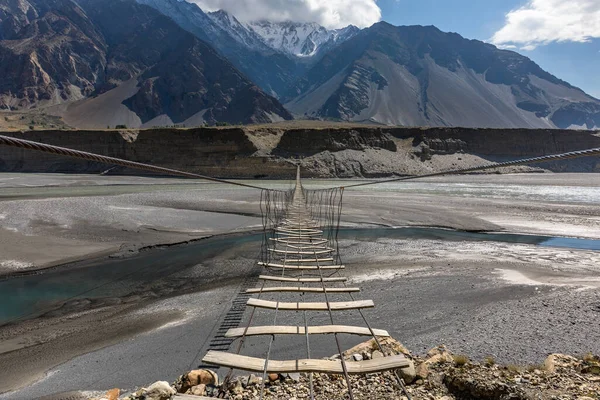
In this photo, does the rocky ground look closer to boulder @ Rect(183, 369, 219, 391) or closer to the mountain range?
boulder @ Rect(183, 369, 219, 391)

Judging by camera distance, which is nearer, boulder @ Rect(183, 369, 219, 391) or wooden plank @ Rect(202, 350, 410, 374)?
wooden plank @ Rect(202, 350, 410, 374)

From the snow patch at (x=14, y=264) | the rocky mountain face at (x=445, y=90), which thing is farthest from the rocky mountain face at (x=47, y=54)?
the snow patch at (x=14, y=264)

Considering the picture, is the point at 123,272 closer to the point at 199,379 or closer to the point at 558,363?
the point at 199,379

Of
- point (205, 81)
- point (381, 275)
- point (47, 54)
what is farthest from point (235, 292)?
point (47, 54)

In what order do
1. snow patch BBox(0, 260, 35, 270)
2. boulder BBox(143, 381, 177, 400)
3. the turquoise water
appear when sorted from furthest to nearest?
1. snow patch BBox(0, 260, 35, 270)
2. the turquoise water
3. boulder BBox(143, 381, 177, 400)

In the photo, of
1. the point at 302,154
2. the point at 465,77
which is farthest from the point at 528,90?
the point at 302,154

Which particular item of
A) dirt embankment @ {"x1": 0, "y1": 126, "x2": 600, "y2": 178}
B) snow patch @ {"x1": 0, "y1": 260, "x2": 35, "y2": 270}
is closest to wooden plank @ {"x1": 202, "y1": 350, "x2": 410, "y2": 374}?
snow patch @ {"x1": 0, "y1": 260, "x2": 35, "y2": 270}

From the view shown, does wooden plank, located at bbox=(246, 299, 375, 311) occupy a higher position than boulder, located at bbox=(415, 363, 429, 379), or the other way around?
wooden plank, located at bbox=(246, 299, 375, 311)
